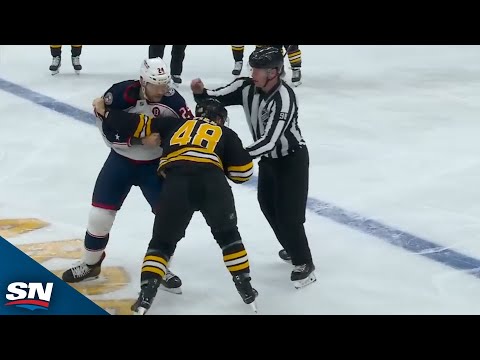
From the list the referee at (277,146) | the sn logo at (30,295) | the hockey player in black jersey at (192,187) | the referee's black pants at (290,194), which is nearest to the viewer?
the hockey player in black jersey at (192,187)

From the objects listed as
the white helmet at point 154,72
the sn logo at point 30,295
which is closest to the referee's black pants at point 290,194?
the white helmet at point 154,72

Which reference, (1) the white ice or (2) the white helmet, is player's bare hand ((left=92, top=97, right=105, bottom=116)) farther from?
(1) the white ice

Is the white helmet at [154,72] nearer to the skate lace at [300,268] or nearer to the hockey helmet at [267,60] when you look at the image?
the hockey helmet at [267,60]

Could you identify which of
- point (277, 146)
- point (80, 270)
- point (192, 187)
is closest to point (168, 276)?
point (80, 270)

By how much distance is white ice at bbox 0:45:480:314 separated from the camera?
4.53m

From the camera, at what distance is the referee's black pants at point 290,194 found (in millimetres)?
4445

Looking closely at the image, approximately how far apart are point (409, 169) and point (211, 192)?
2.53m

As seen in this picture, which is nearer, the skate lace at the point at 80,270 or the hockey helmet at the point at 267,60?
the hockey helmet at the point at 267,60

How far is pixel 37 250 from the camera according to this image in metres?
4.89

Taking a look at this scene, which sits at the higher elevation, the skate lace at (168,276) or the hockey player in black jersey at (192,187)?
the hockey player in black jersey at (192,187)

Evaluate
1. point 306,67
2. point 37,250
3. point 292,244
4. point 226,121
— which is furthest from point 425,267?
point 306,67

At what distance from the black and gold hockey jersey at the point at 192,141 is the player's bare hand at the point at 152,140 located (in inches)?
0.9

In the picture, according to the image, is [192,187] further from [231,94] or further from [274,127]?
[231,94]

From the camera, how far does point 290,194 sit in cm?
445
